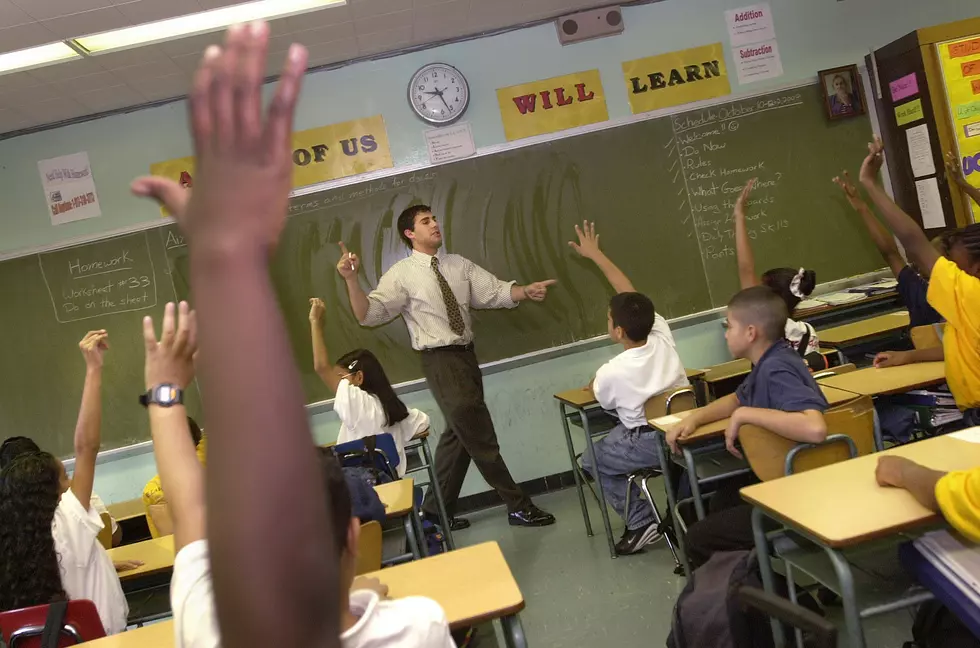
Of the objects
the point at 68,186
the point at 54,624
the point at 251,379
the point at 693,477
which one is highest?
the point at 68,186

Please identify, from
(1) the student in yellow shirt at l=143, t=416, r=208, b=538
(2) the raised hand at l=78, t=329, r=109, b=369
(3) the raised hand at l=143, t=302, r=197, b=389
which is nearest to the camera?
(3) the raised hand at l=143, t=302, r=197, b=389

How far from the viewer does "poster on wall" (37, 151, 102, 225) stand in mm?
4730

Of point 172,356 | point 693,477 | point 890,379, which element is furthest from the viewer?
point 890,379

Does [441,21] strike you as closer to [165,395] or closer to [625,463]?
[625,463]

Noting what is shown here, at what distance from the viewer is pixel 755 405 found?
2613mm

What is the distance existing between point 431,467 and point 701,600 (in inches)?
87.7

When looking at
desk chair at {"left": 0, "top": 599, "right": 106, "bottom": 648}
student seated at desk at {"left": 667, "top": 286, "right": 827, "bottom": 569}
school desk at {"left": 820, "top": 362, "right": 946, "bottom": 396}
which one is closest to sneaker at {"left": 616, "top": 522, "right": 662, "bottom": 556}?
student seated at desk at {"left": 667, "top": 286, "right": 827, "bottom": 569}

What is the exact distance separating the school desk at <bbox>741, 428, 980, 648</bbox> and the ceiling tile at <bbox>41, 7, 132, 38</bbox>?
3495mm

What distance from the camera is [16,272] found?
4.70 meters

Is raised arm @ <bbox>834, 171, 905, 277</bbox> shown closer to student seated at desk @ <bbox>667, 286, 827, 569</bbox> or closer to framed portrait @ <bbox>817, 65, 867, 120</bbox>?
framed portrait @ <bbox>817, 65, 867, 120</bbox>

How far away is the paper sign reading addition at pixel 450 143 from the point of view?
15.6 ft

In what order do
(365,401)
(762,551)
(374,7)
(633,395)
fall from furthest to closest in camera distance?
(374,7)
(365,401)
(633,395)
(762,551)

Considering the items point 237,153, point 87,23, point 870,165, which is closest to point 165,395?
point 237,153

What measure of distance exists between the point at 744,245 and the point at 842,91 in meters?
1.40
